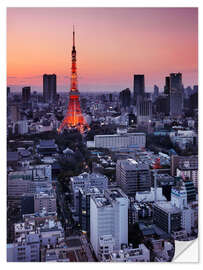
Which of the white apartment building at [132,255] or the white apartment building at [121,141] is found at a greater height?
the white apartment building at [121,141]

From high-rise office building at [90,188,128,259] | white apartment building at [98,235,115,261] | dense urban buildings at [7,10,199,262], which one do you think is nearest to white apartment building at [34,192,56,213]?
dense urban buildings at [7,10,199,262]

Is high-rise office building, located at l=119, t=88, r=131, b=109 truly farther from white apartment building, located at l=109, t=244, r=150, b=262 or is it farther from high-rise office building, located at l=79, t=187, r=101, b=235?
white apartment building, located at l=109, t=244, r=150, b=262

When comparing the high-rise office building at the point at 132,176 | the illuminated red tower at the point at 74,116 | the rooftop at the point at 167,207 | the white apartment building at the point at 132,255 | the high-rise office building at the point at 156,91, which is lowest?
the white apartment building at the point at 132,255

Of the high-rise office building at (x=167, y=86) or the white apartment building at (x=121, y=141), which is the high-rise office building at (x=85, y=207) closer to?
the white apartment building at (x=121, y=141)

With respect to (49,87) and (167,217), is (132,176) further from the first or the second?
(49,87)

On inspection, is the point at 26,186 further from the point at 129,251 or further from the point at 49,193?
the point at 129,251

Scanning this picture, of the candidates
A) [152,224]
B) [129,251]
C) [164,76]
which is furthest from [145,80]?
[129,251]

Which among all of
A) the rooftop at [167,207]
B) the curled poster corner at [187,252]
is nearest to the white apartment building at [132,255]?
the curled poster corner at [187,252]
